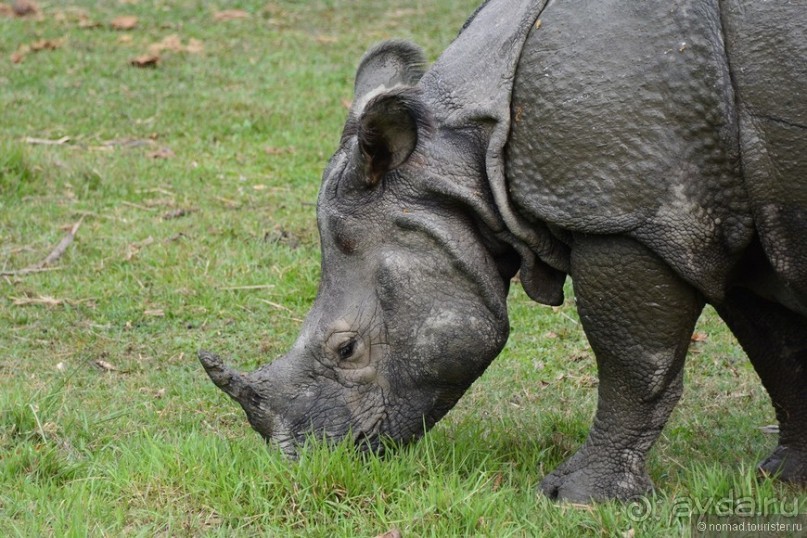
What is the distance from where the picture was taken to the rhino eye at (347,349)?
4.87m

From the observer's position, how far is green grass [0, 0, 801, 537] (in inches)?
179

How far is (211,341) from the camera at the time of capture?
7.18 m

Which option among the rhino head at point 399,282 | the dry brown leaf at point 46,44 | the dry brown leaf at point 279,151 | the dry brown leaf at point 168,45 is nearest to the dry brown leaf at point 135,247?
the dry brown leaf at point 279,151

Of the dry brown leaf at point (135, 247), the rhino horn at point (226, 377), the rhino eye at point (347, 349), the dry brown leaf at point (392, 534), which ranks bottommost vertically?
the dry brown leaf at point (135, 247)

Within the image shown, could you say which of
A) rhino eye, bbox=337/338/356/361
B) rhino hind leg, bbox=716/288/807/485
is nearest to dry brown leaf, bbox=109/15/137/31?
rhino eye, bbox=337/338/356/361

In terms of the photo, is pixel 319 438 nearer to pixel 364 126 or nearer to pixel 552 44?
pixel 364 126

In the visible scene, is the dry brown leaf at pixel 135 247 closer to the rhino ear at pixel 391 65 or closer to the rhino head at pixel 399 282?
the rhino ear at pixel 391 65

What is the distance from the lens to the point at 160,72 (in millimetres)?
12680

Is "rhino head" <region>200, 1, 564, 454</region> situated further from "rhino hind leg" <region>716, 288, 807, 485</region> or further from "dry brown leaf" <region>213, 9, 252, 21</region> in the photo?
"dry brown leaf" <region>213, 9, 252, 21</region>

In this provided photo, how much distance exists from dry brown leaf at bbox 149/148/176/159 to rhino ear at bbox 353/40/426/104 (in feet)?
17.5

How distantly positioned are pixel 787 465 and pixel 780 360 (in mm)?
452

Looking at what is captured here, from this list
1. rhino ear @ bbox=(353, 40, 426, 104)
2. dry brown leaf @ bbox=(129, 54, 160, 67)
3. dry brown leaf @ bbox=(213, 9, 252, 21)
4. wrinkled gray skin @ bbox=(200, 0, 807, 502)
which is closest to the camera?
wrinkled gray skin @ bbox=(200, 0, 807, 502)

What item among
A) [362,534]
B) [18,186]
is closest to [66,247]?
[18,186]
